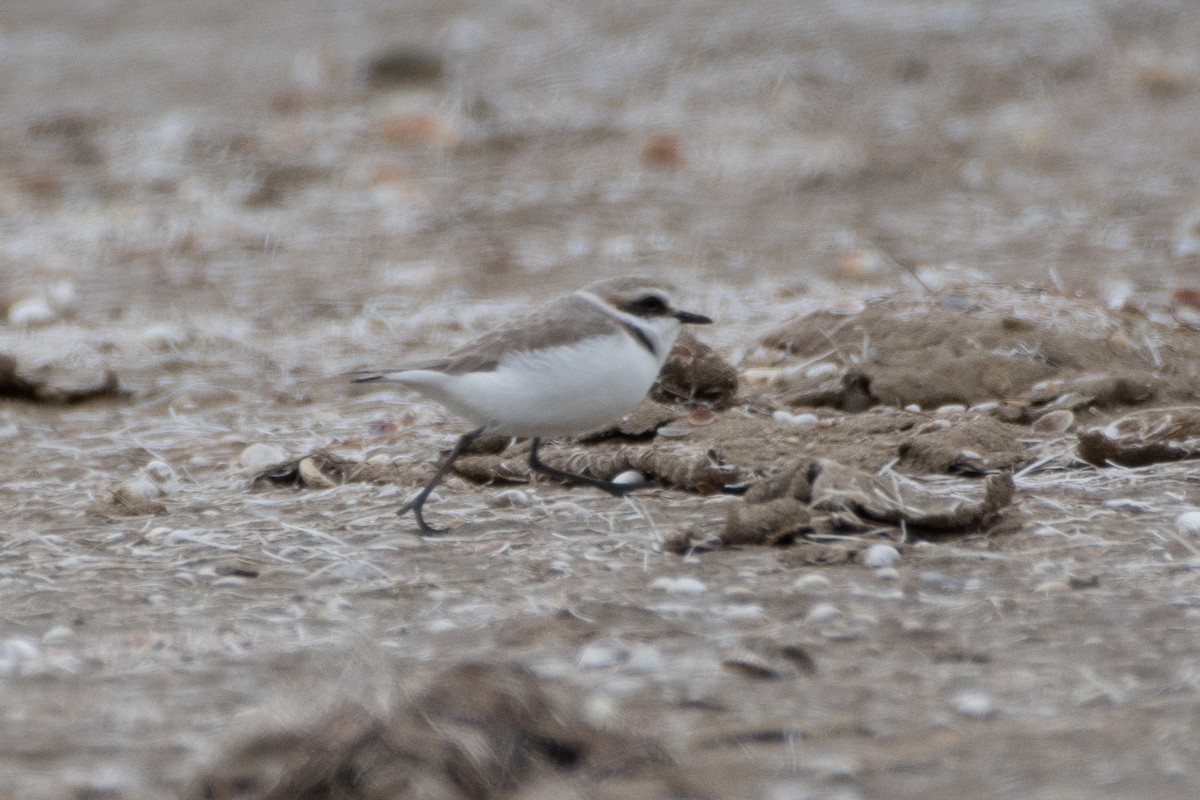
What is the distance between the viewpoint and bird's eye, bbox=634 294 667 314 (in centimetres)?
512

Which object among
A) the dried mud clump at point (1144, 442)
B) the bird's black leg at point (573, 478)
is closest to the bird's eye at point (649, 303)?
the bird's black leg at point (573, 478)

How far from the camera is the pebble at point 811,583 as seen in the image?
4.23 meters

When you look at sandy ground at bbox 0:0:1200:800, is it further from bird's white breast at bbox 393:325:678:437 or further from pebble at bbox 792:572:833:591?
bird's white breast at bbox 393:325:678:437

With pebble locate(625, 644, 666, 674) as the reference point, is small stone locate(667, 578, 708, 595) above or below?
below

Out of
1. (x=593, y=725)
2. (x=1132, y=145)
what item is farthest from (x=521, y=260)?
(x=593, y=725)

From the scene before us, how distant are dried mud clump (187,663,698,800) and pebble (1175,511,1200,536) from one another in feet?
6.69

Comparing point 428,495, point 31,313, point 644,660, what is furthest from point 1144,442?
point 31,313

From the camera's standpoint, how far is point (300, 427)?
6.82m

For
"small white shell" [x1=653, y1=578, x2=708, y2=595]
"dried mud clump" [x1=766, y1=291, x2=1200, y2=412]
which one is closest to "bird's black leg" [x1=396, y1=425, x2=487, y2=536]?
"small white shell" [x1=653, y1=578, x2=708, y2=595]

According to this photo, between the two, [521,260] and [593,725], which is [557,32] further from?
[593,725]

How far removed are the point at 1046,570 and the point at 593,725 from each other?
5.34 ft

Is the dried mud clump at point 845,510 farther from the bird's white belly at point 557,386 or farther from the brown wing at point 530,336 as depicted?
the brown wing at point 530,336

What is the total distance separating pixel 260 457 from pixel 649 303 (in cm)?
187

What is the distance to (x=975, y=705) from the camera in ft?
11.3
